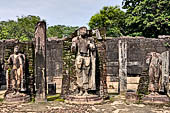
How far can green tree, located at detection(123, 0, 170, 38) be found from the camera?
15227 millimetres

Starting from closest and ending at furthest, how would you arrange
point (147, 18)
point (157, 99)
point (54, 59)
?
point (157, 99) → point (54, 59) → point (147, 18)

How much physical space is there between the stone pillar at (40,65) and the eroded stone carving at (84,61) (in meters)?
1.35

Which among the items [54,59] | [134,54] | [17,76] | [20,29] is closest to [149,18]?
[134,54]

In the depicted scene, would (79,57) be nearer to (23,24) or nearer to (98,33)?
(98,33)

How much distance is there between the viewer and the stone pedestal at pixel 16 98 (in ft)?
24.1

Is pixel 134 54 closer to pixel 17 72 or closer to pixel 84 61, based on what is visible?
pixel 84 61

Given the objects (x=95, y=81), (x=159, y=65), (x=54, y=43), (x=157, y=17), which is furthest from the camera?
(x=157, y=17)

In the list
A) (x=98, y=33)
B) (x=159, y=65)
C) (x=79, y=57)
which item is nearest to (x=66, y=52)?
(x=79, y=57)

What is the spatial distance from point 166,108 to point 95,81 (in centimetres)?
285

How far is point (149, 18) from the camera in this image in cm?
1571

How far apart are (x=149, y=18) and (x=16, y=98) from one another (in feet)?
42.2

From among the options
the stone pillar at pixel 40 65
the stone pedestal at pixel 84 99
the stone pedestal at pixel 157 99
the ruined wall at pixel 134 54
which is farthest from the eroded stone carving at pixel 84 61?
the ruined wall at pixel 134 54

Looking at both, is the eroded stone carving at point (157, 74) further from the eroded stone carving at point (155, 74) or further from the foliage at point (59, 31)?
the foliage at point (59, 31)

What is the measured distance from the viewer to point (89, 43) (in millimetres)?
7434
